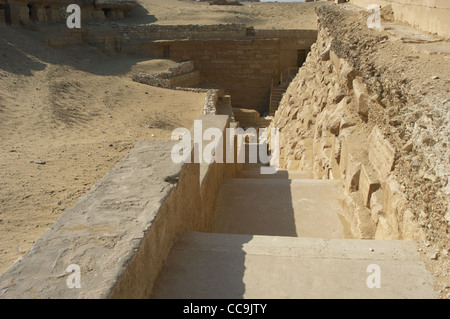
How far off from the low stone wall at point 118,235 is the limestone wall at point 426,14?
3586 mm

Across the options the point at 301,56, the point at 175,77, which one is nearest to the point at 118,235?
the point at 175,77

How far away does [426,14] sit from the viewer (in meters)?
5.35

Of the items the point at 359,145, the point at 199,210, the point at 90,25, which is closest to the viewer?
the point at 199,210

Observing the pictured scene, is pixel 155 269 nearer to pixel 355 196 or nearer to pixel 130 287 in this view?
pixel 130 287

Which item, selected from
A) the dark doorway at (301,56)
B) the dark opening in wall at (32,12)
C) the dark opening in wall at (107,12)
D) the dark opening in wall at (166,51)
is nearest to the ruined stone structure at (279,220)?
the dark doorway at (301,56)

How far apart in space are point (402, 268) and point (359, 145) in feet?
7.66

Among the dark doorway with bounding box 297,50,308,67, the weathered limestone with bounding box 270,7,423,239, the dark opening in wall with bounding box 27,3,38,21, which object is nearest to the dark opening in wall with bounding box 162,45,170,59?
the dark opening in wall with bounding box 27,3,38,21

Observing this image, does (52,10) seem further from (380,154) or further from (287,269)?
(287,269)

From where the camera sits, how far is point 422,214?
2865 millimetres

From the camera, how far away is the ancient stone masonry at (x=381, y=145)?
2.79 m

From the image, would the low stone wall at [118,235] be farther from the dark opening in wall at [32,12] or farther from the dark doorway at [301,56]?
the dark opening in wall at [32,12]

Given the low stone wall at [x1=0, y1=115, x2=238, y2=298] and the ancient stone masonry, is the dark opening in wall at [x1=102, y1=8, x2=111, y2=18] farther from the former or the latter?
the low stone wall at [x1=0, y1=115, x2=238, y2=298]

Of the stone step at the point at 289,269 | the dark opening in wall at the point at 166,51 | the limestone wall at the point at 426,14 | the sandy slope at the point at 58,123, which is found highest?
the limestone wall at the point at 426,14

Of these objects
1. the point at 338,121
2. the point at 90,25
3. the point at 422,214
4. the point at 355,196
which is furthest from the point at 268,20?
the point at 422,214
